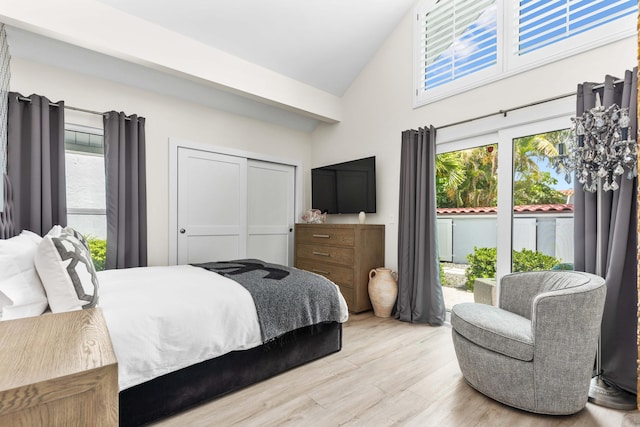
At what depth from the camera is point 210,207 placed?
12.4 ft

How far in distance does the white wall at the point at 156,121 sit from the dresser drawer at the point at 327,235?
116cm

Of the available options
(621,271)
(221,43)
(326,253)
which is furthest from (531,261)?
(221,43)

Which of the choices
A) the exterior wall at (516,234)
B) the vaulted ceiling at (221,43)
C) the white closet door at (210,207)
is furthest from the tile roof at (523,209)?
the white closet door at (210,207)

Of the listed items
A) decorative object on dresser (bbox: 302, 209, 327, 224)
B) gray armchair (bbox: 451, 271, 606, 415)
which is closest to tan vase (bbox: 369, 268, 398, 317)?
decorative object on dresser (bbox: 302, 209, 327, 224)

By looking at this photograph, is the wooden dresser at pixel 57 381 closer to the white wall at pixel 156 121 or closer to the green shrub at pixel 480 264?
the white wall at pixel 156 121

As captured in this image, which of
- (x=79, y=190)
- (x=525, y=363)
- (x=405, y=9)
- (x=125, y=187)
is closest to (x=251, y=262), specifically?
(x=125, y=187)

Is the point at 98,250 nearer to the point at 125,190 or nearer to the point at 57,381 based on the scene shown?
the point at 125,190

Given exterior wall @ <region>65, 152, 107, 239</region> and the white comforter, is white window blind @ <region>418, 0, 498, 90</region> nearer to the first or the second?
the white comforter

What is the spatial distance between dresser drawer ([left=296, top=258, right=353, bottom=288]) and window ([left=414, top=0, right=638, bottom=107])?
2002 millimetres

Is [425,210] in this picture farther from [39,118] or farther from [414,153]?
[39,118]

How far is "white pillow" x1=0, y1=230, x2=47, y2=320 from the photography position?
135 cm

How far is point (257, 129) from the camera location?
420 cm

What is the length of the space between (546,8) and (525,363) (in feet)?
8.85

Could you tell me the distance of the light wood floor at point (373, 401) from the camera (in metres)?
1.67
